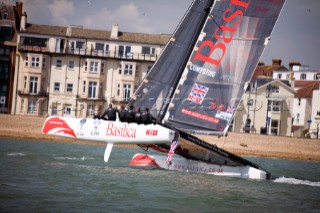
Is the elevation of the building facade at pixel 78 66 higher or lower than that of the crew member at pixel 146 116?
higher

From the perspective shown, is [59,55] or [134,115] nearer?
[134,115]

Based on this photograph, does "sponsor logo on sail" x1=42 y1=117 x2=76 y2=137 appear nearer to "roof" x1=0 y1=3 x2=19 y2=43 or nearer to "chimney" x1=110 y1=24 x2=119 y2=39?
"chimney" x1=110 y1=24 x2=119 y2=39

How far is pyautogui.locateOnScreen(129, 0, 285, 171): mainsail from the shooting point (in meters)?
24.5

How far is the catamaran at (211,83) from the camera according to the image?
965 inches

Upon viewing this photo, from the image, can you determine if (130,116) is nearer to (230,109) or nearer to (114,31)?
(230,109)

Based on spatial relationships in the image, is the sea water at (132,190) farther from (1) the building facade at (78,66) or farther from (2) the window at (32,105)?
(1) the building facade at (78,66)

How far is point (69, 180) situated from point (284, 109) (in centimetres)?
5166

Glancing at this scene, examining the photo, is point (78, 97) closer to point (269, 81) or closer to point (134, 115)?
point (269, 81)

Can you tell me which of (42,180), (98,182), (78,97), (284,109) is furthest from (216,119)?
(284,109)

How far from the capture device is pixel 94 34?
209ft

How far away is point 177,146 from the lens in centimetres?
2462

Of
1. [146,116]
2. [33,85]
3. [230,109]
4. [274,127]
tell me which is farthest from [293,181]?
[274,127]

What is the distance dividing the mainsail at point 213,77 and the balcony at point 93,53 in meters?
37.5

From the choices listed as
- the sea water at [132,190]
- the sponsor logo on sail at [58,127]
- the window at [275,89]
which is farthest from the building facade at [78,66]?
the sponsor logo on sail at [58,127]
